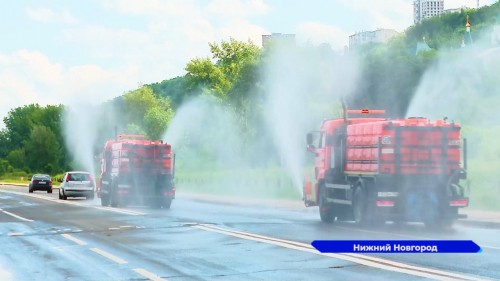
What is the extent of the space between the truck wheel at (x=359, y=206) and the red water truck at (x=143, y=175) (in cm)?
1454

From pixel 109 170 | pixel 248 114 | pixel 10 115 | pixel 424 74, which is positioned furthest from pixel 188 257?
pixel 10 115

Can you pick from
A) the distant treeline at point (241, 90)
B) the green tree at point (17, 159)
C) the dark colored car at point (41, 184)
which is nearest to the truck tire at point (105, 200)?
the distant treeline at point (241, 90)

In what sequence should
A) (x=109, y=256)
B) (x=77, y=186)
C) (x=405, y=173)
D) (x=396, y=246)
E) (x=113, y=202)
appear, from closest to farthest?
(x=109, y=256) → (x=396, y=246) → (x=405, y=173) → (x=113, y=202) → (x=77, y=186)

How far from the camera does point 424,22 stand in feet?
531

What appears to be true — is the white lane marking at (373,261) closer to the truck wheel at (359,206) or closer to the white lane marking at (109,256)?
the white lane marking at (109,256)

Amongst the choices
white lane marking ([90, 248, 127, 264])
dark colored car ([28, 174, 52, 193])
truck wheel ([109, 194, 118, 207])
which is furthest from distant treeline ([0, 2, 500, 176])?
white lane marking ([90, 248, 127, 264])

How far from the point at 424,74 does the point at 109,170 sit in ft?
174

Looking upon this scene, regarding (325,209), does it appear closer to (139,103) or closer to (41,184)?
(41,184)

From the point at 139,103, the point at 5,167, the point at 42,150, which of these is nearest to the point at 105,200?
the point at 139,103

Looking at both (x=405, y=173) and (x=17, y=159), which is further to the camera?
(x=17, y=159)

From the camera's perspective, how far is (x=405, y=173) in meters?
23.4

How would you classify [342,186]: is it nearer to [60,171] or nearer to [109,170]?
[109,170]

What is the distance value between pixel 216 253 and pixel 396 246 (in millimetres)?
3893

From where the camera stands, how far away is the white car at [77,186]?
49219mm
